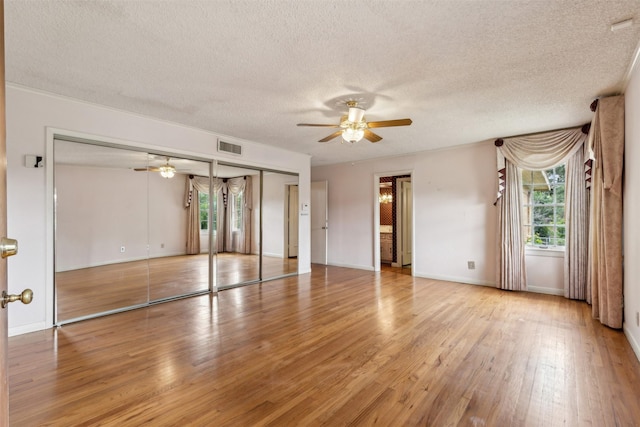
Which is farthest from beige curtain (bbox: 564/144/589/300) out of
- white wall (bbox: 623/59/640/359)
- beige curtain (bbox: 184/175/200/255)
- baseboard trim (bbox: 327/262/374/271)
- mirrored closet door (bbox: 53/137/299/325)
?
beige curtain (bbox: 184/175/200/255)

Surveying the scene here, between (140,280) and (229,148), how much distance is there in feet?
7.71

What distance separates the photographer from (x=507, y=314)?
3.87 meters

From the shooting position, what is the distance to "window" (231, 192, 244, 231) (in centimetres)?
534

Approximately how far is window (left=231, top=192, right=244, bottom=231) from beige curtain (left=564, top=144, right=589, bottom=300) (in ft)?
16.6

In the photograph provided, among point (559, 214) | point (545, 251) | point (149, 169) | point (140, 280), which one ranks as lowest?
point (140, 280)

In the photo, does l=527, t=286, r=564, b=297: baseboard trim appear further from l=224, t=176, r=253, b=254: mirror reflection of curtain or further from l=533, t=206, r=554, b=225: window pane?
l=224, t=176, r=253, b=254: mirror reflection of curtain

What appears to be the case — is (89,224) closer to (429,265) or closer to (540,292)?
(429,265)

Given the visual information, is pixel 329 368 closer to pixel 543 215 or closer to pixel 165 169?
pixel 165 169

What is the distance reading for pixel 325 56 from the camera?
8.36 feet

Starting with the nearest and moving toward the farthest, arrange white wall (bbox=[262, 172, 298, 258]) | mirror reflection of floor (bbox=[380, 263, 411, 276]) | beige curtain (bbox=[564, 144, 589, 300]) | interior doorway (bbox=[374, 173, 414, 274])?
1. beige curtain (bbox=[564, 144, 589, 300])
2. white wall (bbox=[262, 172, 298, 258])
3. mirror reflection of floor (bbox=[380, 263, 411, 276])
4. interior doorway (bbox=[374, 173, 414, 274])

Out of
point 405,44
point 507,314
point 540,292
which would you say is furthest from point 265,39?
point 540,292

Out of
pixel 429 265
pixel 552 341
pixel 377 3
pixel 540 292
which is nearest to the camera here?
pixel 377 3

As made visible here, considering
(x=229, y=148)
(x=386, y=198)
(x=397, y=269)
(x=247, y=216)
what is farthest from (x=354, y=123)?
(x=386, y=198)

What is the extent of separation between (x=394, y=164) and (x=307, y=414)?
5428 mm
